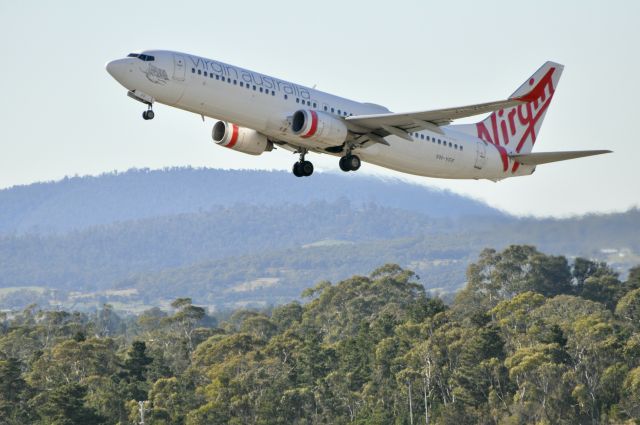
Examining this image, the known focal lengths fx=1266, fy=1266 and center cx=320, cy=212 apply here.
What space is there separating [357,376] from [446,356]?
702 centimetres

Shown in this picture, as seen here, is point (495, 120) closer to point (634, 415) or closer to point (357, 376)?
point (634, 415)

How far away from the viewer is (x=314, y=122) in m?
50.7

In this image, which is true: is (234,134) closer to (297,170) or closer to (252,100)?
(297,170)

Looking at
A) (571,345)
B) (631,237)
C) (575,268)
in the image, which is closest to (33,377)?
(571,345)

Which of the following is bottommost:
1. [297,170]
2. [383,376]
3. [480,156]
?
[383,376]

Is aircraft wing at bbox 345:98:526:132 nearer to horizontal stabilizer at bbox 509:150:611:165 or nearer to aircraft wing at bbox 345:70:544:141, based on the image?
aircraft wing at bbox 345:70:544:141

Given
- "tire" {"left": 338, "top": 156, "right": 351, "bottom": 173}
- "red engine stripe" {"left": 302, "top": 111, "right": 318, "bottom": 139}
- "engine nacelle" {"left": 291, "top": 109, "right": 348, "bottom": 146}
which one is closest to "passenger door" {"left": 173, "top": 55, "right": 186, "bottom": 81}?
"engine nacelle" {"left": 291, "top": 109, "right": 348, "bottom": 146}

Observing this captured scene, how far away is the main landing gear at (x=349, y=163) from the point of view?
53.8m

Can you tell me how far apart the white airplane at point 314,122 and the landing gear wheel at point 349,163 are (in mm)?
43

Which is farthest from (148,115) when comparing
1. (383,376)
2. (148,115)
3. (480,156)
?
(383,376)

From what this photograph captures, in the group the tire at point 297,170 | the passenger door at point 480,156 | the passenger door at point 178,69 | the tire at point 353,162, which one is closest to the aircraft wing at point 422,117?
the tire at point 353,162

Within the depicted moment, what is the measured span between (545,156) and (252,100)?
15340mm

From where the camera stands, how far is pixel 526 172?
60594mm

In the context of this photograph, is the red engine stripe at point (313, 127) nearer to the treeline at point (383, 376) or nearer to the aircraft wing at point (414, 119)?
the aircraft wing at point (414, 119)
